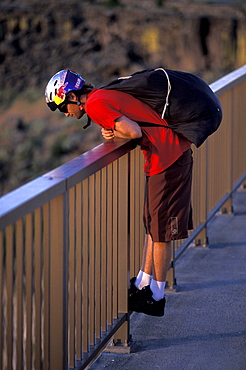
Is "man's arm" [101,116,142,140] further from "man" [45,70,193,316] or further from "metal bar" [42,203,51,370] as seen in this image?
"metal bar" [42,203,51,370]

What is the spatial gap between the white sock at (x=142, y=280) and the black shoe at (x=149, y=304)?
68mm

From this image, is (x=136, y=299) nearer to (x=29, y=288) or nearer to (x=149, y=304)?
(x=149, y=304)

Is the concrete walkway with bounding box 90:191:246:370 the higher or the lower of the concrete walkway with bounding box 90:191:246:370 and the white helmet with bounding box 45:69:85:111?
the lower

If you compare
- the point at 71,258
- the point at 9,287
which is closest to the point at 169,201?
the point at 71,258

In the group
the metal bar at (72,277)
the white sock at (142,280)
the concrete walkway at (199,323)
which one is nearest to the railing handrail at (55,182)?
the metal bar at (72,277)

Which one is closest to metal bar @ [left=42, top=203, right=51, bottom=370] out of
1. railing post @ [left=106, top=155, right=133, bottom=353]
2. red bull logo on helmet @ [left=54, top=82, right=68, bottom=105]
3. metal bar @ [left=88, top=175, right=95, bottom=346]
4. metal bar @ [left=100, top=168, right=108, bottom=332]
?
metal bar @ [left=88, top=175, right=95, bottom=346]

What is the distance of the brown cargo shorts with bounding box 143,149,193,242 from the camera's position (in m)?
4.51

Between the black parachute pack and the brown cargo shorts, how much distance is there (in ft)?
0.58

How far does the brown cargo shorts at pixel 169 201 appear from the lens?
4508 millimetres

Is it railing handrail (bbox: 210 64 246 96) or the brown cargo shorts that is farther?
railing handrail (bbox: 210 64 246 96)

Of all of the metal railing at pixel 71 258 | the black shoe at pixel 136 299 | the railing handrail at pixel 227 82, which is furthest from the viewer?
the railing handrail at pixel 227 82

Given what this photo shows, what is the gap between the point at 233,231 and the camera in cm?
714

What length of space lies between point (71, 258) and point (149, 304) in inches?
40.9

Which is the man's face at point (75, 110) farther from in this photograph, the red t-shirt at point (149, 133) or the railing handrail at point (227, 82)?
the railing handrail at point (227, 82)
